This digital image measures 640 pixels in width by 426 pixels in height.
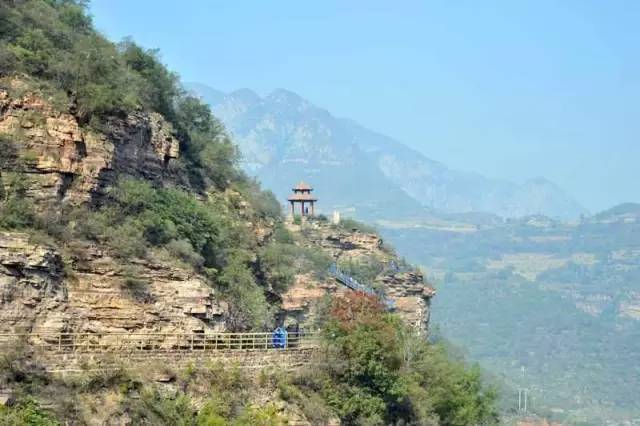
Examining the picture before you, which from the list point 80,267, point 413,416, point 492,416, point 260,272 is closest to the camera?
point 80,267

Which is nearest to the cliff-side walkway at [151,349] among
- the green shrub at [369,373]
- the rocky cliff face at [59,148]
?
the green shrub at [369,373]

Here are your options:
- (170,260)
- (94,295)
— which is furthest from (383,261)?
(94,295)

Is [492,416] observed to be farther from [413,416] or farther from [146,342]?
[146,342]

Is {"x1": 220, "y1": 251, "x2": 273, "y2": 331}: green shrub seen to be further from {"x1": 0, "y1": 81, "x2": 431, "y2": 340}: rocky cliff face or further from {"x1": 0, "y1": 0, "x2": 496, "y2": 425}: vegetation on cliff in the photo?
{"x1": 0, "y1": 81, "x2": 431, "y2": 340}: rocky cliff face

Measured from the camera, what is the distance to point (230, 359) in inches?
1350

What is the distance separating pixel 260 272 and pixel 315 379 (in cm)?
1623

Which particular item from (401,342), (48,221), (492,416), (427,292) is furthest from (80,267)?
(427,292)

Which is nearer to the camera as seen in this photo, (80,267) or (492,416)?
(80,267)

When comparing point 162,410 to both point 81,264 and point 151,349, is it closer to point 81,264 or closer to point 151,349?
point 151,349

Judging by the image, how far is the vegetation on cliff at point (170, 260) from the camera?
3025cm

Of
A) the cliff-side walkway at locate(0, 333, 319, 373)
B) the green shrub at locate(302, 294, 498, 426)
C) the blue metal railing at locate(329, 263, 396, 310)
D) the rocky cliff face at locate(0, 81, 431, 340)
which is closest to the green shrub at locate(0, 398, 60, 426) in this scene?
the cliff-side walkway at locate(0, 333, 319, 373)

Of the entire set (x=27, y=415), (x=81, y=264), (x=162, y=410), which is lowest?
(x=162, y=410)

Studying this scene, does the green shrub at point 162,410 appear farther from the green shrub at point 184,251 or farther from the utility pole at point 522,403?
the utility pole at point 522,403

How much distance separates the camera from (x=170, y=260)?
128 ft
